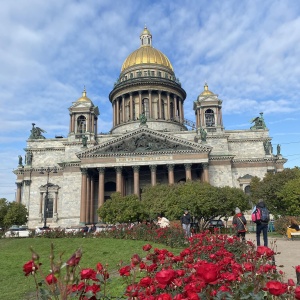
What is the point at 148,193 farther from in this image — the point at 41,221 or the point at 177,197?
the point at 41,221

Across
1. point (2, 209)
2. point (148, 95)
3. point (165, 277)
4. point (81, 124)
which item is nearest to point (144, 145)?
point (81, 124)

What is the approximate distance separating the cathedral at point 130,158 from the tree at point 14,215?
10.7 feet

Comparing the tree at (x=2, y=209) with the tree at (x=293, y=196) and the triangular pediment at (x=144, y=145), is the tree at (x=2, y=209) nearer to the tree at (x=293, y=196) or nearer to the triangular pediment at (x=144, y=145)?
the triangular pediment at (x=144, y=145)

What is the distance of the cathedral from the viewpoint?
46.8 meters

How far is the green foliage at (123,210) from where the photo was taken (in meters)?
33.7

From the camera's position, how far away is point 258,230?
13.4 m

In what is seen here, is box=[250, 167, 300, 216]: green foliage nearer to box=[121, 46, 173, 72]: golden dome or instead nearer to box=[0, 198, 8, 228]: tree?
box=[0, 198, 8, 228]: tree

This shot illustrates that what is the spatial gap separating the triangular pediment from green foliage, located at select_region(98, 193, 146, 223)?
1260 centimetres

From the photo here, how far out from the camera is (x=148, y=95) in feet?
214

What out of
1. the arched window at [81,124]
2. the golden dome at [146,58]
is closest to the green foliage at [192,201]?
the arched window at [81,124]

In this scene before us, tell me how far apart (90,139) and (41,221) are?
1498 cm

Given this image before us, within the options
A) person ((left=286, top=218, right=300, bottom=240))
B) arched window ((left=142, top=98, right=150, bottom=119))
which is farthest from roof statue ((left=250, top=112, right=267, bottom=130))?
person ((left=286, top=218, right=300, bottom=240))

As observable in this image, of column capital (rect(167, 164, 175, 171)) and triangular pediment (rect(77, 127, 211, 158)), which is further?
triangular pediment (rect(77, 127, 211, 158))

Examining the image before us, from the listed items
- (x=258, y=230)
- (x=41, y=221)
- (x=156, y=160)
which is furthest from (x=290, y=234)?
(x=41, y=221)
